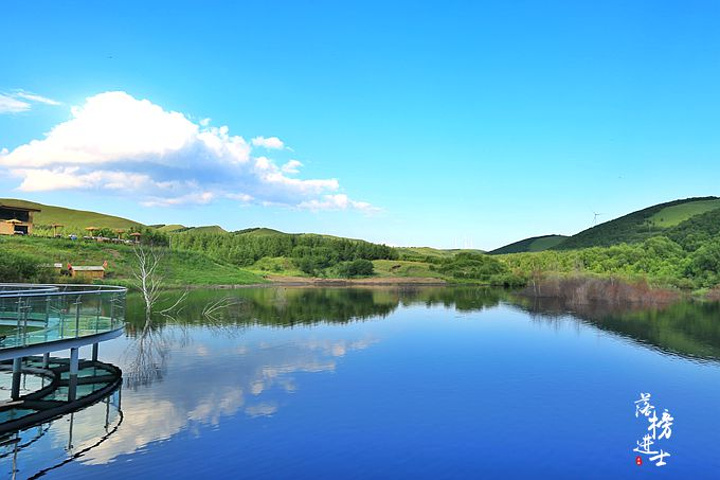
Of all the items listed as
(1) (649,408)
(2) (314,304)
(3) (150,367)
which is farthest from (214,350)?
Result: (2) (314,304)

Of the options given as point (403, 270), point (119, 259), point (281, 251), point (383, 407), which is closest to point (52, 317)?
point (383, 407)

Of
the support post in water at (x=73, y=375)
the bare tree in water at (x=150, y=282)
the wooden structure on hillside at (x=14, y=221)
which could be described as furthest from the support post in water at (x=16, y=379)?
the wooden structure on hillside at (x=14, y=221)

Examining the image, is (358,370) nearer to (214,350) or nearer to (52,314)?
(214,350)

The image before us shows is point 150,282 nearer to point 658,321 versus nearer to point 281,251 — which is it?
→ point 658,321

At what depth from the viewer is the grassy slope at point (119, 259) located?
89938 mm

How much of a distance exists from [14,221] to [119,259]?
2458cm

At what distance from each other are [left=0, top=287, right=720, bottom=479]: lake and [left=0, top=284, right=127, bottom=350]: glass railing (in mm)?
3508

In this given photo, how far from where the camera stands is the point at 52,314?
912 inches

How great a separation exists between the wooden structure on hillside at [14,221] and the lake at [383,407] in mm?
70568

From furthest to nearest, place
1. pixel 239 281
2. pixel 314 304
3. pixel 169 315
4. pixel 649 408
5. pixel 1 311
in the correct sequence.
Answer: pixel 239 281
pixel 314 304
pixel 169 315
pixel 649 408
pixel 1 311

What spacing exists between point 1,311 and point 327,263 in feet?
477

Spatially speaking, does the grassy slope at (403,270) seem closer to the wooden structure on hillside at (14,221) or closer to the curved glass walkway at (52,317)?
the wooden structure on hillside at (14,221)

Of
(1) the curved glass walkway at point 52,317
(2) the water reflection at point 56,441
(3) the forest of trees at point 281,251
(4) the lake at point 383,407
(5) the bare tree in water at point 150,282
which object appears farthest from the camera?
(3) the forest of trees at point 281,251

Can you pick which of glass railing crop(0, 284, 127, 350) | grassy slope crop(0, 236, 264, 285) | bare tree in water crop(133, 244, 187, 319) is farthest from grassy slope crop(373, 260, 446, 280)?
glass railing crop(0, 284, 127, 350)
